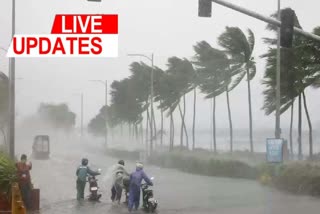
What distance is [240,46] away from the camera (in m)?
45.6

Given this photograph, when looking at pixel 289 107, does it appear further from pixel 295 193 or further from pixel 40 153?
pixel 40 153

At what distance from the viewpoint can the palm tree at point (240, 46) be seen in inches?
1774

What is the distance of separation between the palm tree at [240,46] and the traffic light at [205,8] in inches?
1211

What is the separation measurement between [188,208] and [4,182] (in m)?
5.66

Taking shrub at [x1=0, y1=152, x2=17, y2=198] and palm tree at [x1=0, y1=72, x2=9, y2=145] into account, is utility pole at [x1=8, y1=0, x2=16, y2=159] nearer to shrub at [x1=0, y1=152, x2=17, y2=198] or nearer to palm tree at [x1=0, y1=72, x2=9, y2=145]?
shrub at [x1=0, y1=152, x2=17, y2=198]

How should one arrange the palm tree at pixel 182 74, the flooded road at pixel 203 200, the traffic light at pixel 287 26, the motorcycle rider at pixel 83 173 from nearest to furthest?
1. the traffic light at pixel 287 26
2. the flooded road at pixel 203 200
3. the motorcycle rider at pixel 83 173
4. the palm tree at pixel 182 74

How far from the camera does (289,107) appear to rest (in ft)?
141

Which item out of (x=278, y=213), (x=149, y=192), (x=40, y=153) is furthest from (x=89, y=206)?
(x=40, y=153)

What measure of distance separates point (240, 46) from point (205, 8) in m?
31.6

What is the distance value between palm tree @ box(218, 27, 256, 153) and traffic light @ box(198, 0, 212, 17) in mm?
30764

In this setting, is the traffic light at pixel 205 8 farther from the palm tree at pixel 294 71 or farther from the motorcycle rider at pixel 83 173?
the palm tree at pixel 294 71

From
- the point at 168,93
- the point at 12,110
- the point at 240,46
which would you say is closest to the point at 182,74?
the point at 168,93

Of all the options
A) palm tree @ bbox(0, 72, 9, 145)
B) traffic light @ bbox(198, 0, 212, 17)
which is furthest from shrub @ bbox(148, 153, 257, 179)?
traffic light @ bbox(198, 0, 212, 17)

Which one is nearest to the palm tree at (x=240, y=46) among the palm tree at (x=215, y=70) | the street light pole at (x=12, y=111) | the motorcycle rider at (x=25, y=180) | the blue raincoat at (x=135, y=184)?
the palm tree at (x=215, y=70)
